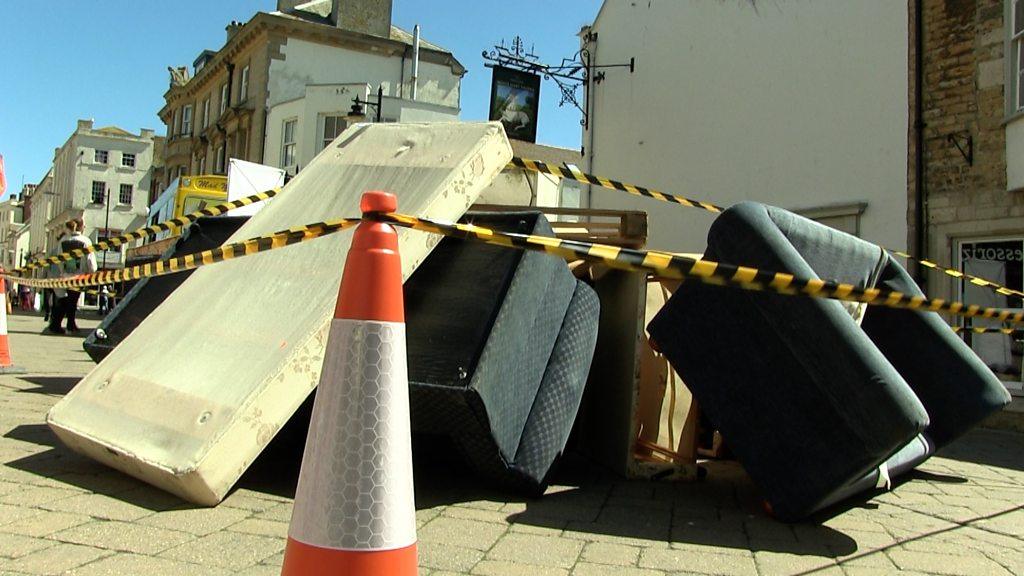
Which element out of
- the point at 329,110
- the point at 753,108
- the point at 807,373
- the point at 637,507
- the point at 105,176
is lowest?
the point at 637,507

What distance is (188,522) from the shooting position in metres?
2.98

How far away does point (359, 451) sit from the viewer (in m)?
1.83

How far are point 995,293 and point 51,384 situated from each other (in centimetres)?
1015

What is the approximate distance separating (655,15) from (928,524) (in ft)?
46.9

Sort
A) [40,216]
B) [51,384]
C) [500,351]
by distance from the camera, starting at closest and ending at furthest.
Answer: [500,351] < [51,384] < [40,216]

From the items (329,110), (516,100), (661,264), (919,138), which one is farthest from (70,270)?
(329,110)

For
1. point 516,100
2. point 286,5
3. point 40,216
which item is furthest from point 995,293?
point 40,216

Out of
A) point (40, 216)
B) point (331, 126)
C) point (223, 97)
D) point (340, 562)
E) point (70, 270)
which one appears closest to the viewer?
point (340, 562)

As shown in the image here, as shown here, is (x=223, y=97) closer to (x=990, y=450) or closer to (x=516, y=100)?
(x=516, y=100)

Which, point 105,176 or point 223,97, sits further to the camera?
point 105,176

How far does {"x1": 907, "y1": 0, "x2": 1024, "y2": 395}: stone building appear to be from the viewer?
30.2 feet

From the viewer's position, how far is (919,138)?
10.2 metres

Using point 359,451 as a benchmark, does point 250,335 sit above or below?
above

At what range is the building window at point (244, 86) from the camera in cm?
3516
